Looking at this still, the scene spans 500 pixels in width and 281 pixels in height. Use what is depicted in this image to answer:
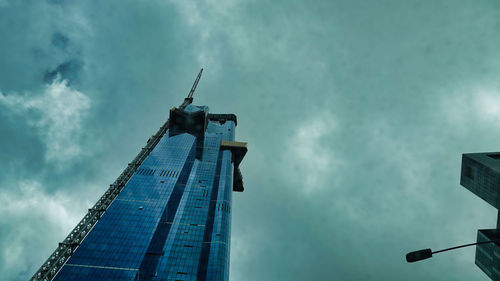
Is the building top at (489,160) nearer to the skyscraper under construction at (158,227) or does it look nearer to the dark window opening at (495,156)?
the dark window opening at (495,156)

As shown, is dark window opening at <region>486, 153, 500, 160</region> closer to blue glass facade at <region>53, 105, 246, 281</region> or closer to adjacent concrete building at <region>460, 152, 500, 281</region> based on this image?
adjacent concrete building at <region>460, 152, 500, 281</region>

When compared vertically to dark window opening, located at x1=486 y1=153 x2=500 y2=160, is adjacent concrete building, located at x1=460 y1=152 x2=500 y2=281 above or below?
below

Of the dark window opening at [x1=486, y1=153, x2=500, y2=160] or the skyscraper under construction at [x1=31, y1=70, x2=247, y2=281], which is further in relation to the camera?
the skyscraper under construction at [x1=31, y1=70, x2=247, y2=281]

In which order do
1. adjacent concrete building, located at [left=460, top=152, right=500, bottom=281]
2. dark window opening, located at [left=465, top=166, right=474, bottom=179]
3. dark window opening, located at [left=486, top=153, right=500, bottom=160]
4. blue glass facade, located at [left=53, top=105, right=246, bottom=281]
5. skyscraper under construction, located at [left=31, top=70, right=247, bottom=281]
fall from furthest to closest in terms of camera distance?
blue glass facade, located at [left=53, top=105, right=246, bottom=281] → skyscraper under construction, located at [left=31, top=70, right=247, bottom=281] → dark window opening, located at [left=465, top=166, right=474, bottom=179] → dark window opening, located at [left=486, top=153, right=500, bottom=160] → adjacent concrete building, located at [left=460, top=152, right=500, bottom=281]

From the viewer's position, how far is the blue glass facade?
287 feet

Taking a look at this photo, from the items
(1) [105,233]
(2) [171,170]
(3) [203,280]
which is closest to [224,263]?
(3) [203,280]

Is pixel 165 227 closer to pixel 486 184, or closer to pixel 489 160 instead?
pixel 486 184

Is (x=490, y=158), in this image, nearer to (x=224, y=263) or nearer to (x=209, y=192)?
(x=224, y=263)

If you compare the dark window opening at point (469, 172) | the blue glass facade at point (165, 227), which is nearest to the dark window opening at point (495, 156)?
the dark window opening at point (469, 172)

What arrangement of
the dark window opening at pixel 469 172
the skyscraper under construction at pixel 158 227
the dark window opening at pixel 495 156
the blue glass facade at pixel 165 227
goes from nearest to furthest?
1. the dark window opening at pixel 495 156
2. the dark window opening at pixel 469 172
3. the skyscraper under construction at pixel 158 227
4. the blue glass facade at pixel 165 227

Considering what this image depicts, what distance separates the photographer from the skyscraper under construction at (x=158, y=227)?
87.2 m

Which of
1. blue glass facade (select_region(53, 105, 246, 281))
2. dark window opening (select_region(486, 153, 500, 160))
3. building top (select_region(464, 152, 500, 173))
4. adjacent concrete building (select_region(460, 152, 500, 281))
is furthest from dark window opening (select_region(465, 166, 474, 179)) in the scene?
blue glass facade (select_region(53, 105, 246, 281))

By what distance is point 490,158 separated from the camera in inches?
2724

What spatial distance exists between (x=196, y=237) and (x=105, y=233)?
33.2 metres
